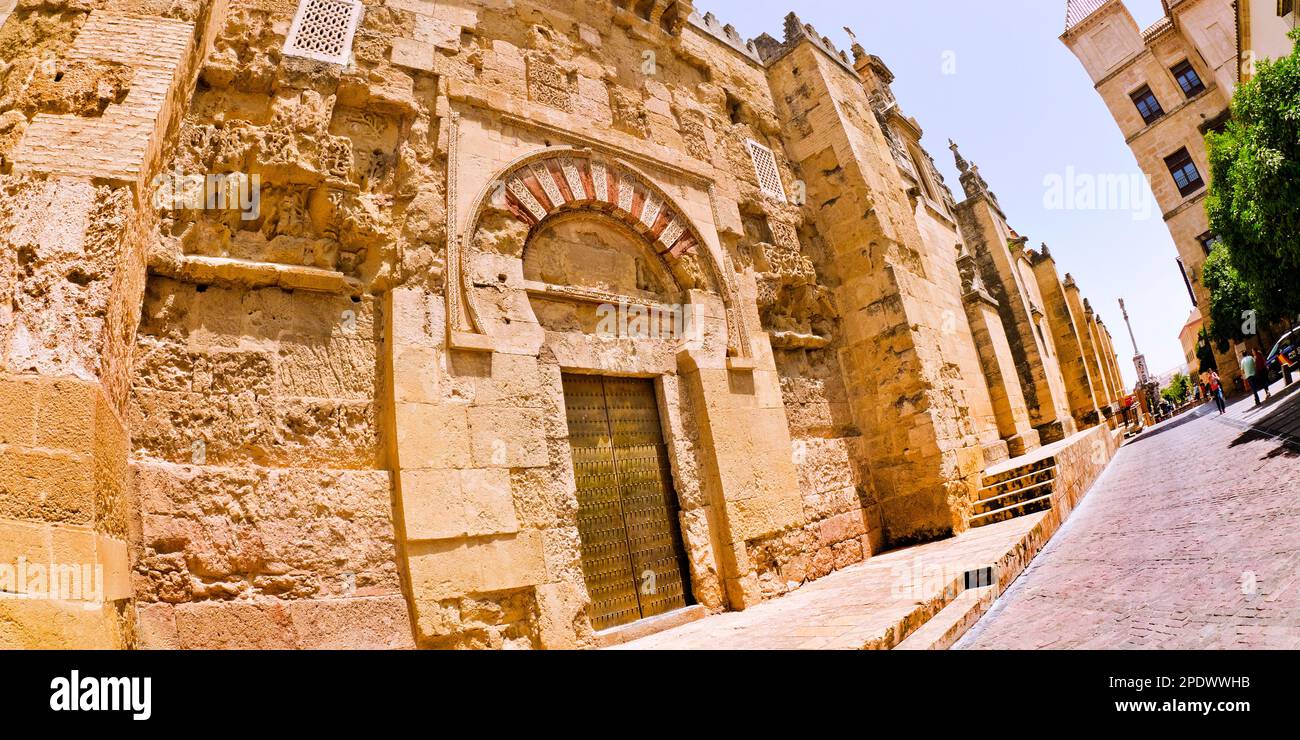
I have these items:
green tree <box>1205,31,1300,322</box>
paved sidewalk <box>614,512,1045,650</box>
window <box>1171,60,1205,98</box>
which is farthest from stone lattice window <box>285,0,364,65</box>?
window <box>1171,60,1205,98</box>

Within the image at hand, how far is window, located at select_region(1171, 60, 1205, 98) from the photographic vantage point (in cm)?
2369

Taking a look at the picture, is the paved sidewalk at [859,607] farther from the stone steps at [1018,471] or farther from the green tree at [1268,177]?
the green tree at [1268,177]

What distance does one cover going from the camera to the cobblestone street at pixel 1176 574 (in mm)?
2691

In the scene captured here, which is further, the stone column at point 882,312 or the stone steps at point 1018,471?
the stone steps at point 1018,471

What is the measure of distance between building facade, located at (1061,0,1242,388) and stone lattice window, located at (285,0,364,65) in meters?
28.4

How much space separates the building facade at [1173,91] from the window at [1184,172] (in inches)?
1.2

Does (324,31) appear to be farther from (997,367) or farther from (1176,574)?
(997,367)

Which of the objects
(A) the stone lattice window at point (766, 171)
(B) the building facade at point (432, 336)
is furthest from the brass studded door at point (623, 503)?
(A) the stone lattice window at point (766, 171)

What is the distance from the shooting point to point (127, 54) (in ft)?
11.0

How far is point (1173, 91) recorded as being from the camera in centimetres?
2425

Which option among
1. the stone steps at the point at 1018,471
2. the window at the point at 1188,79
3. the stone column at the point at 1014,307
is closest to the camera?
the stone steps at the point at 1018,471
